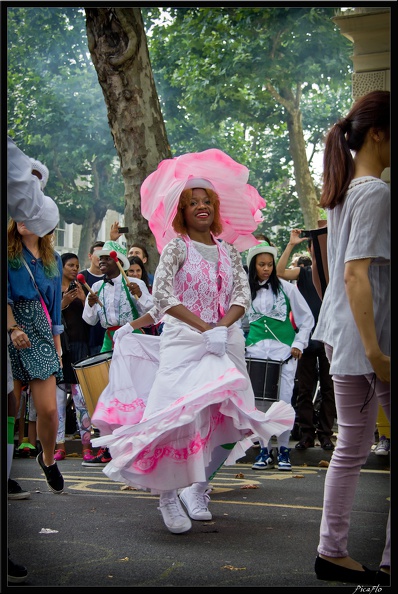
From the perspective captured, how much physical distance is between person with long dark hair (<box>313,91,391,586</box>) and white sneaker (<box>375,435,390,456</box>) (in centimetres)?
507

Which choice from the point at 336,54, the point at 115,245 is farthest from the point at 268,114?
the point at 115,245

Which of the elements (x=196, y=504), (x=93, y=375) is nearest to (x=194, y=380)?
(x=196, y=504)

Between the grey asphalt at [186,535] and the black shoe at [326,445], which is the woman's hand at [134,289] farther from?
the black shoe at [326,445]

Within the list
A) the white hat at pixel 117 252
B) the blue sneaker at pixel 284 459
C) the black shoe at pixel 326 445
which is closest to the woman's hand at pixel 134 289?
the white hat at pixel 117 252

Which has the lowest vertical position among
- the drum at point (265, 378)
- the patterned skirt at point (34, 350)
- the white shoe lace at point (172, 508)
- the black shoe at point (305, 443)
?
the black shoe at point (305, 443)

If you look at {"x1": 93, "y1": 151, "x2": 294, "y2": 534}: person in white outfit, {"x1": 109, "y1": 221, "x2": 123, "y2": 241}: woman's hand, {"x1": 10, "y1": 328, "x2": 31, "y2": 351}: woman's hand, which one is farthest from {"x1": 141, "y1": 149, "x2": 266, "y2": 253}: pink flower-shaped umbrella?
{"x1": 109, "y1": 221, "x2": 123, "y2": 241}: woman's hand

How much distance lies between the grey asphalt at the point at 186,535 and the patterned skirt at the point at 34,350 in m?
0.90

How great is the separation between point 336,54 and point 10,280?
64.8ft

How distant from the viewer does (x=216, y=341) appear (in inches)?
230

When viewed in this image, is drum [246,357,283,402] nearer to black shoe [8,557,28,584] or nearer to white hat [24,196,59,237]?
white hat [24,196,59,237]

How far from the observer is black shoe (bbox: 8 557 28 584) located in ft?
13.5

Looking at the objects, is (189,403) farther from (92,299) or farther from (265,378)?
(92,299)

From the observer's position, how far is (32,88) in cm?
2786

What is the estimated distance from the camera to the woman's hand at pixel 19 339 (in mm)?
6051
